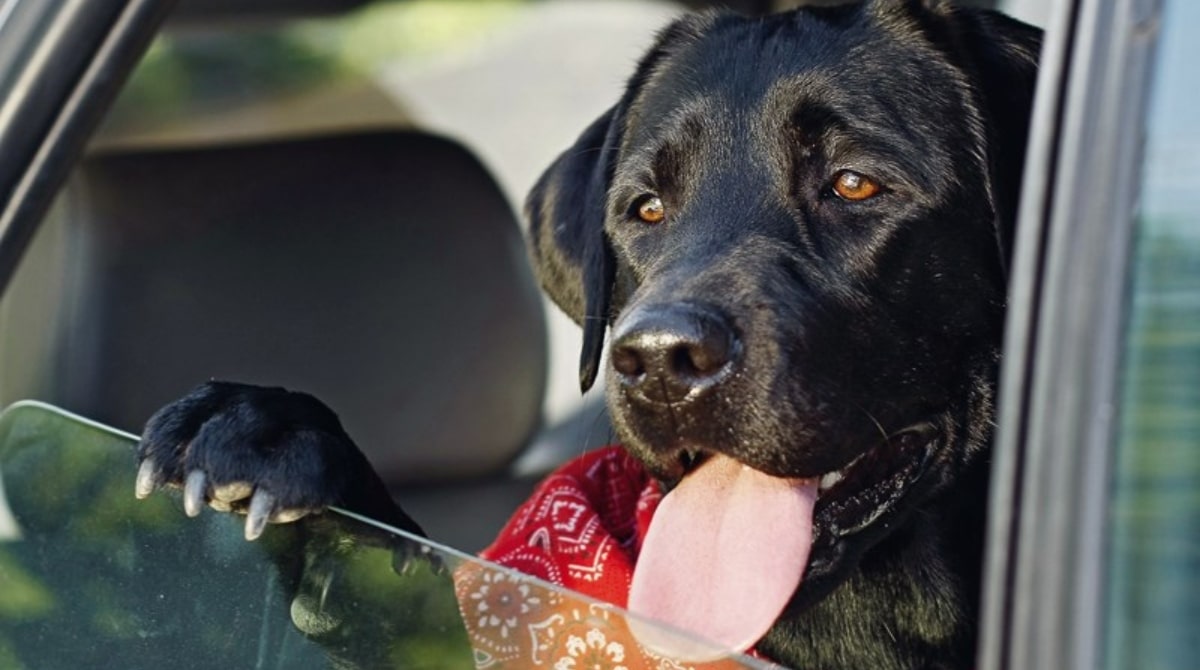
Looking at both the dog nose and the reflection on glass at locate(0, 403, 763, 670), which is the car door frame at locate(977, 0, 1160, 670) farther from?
the dog nose

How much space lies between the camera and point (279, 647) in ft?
5.00

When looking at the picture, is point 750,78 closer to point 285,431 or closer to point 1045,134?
point 285,431

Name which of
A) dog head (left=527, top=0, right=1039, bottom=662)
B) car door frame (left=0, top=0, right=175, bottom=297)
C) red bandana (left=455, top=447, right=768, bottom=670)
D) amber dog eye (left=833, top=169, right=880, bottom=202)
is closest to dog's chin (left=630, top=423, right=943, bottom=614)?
dog head (left=527, top=0, right=1039, bottom=662)

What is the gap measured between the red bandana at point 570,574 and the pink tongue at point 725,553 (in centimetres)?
11

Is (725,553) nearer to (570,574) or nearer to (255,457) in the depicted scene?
(570,574)

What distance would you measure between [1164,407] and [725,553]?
0.77 m

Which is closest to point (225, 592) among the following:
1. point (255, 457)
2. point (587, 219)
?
point (255, 457)

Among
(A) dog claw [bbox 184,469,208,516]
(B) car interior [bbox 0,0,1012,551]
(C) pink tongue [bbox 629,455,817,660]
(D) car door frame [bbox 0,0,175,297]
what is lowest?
(B) car interior [bbox 0,0,1012,551]

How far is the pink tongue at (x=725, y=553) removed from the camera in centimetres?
179

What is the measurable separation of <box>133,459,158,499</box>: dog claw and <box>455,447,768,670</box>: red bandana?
1.32 ft

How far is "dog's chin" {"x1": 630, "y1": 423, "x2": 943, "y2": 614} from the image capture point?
1.96 meters

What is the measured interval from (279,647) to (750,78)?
111 cm

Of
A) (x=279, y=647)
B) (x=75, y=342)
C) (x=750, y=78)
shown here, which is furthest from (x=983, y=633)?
(x=75, y=342)

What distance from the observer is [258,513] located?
169cm
